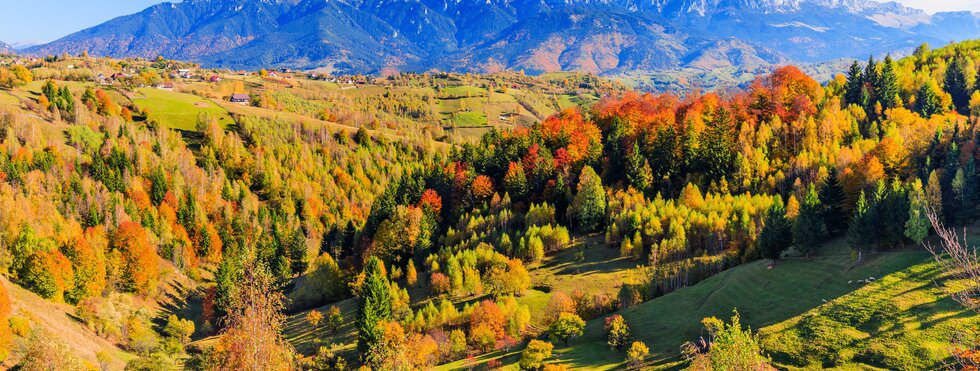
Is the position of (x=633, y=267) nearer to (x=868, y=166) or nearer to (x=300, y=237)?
(x=868, y=166)

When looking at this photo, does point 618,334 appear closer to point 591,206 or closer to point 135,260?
point 591,206

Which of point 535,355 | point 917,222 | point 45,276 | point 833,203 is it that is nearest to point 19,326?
point 45,276

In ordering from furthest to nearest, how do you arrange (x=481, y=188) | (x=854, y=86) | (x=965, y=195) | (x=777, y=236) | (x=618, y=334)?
(x=481, y=188) → (x=854, y=86) → (x=777, y=236) → (x=965, y=195) → (x=618, y=334)

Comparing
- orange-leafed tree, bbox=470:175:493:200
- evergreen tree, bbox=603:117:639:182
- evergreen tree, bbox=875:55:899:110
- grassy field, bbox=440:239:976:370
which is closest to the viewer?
grassy field, bbox=440:239:976:370

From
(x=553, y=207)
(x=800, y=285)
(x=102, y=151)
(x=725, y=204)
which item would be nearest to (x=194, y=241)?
(x=102, y=151)

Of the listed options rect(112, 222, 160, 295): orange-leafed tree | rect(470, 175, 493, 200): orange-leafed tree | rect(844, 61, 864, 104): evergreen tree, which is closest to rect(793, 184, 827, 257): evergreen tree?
rect(844, 61, 864, 104): evergreen tree

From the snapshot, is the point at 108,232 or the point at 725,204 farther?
the point at 108,232

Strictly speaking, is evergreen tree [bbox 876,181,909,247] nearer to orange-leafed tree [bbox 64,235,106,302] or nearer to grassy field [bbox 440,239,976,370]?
grassy field [bbox 440,239,976,370]
